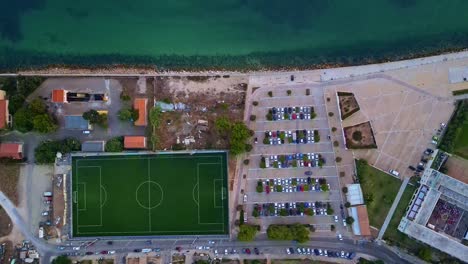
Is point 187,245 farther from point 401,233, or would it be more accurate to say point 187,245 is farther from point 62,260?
point 401,233

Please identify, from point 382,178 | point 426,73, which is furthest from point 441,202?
point 426,73

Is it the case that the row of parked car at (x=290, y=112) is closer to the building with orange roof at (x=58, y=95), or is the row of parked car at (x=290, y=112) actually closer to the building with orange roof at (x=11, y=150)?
the building with orange roof at (x=58, y=95)

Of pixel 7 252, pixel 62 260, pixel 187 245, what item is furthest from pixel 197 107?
pixel 7 252

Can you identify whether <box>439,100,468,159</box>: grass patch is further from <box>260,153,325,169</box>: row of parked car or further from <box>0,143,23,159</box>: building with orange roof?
<box>0,143,23,159</box>: building with orange roof

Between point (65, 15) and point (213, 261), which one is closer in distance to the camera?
point (213, 261)

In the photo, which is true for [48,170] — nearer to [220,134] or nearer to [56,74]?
[56,74]

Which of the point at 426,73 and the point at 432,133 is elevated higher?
the point at 426,73
